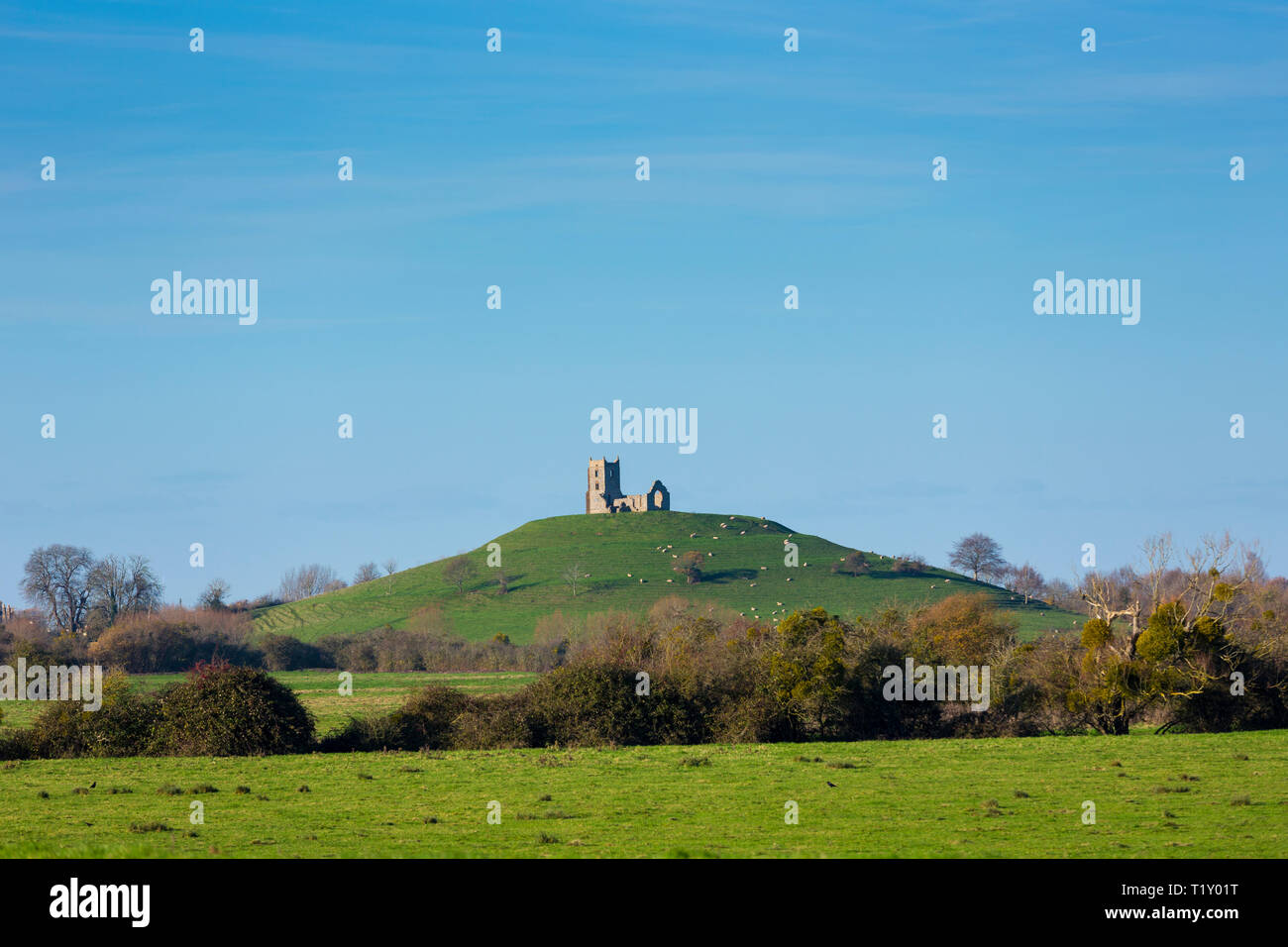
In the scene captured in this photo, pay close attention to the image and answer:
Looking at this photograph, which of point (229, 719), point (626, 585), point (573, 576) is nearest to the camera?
point (229, 719)

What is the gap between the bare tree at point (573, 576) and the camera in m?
147

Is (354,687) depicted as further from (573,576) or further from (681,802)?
(573,576)

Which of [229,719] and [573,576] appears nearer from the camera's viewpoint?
[229,719]

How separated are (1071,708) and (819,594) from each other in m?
91.0

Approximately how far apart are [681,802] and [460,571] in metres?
136

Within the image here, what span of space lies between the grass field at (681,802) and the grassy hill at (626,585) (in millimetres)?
84289

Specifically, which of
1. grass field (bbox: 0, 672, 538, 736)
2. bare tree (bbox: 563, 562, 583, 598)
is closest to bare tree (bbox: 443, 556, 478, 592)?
bare tree (bbox: 563, 562, 583, 598)

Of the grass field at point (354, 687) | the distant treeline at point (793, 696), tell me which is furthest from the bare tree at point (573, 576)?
the distant treeline at point (793, 696)

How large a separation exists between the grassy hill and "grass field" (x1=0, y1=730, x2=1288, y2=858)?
8429 cm

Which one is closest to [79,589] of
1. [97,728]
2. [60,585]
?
[60,585]

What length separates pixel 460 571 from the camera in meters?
162
